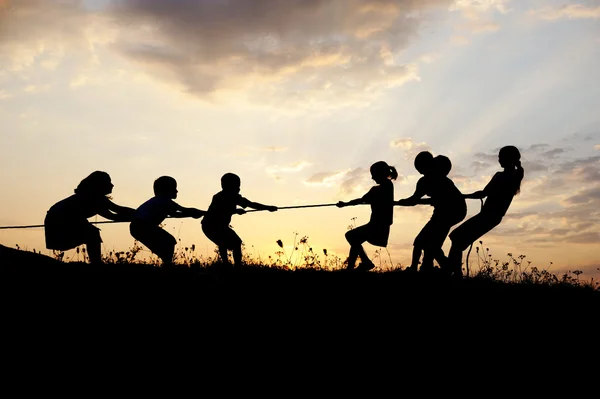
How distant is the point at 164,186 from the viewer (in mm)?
11078

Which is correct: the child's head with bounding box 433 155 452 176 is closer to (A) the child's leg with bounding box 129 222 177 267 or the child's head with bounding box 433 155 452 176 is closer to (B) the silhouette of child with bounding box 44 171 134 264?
(A) the child's leg with bounding box 129 222 177 267

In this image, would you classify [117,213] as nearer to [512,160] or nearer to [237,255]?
[237,255]

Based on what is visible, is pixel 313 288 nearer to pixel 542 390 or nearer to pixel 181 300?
pixel 181 300

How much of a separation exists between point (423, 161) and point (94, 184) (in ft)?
20.1

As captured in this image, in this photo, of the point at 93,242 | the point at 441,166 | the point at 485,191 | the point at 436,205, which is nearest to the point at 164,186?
the point at 93,242

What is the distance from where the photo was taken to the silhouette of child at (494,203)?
1005 centimetres

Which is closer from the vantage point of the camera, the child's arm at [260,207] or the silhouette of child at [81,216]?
the silhouette of child at [81,216]

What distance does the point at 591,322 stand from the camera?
319 inches

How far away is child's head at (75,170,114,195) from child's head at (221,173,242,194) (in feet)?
8.03

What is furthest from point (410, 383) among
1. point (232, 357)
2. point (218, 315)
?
point (218, 315)

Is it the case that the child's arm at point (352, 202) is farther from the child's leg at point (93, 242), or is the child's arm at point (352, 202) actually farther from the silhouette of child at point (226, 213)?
the child's leg at point (93, 242)

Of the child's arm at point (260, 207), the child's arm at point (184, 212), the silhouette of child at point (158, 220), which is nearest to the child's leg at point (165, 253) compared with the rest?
the silhouette of child at point (158, 220)

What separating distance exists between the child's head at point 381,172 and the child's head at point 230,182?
9.44 feet

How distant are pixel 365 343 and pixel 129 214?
6144 mm
